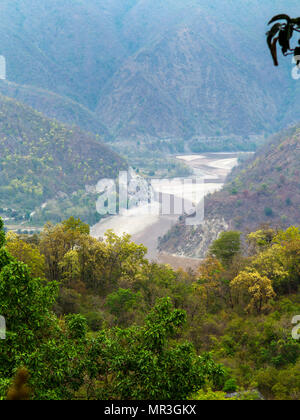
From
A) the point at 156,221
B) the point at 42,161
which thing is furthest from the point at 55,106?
the point at 156,221

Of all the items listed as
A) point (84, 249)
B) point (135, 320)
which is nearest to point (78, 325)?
point (135, 320)

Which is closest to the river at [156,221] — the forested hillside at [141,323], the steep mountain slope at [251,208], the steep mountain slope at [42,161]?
the steep mountain slope at [251,208]

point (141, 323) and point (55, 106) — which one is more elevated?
point (55, 106)

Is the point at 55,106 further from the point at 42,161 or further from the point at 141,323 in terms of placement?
the point at 141,323

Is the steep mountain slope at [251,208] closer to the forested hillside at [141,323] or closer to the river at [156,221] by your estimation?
the river at [156,221]

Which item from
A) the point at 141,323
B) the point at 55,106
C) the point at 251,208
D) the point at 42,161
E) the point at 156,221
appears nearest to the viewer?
the point at 141,323

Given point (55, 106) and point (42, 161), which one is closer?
point (42, 161)

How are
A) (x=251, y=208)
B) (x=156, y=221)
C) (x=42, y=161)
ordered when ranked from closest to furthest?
(x=251, y=208), (x=156, y=221), (x=42, y=161)

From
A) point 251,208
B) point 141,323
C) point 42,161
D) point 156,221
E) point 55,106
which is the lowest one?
point 141,323
